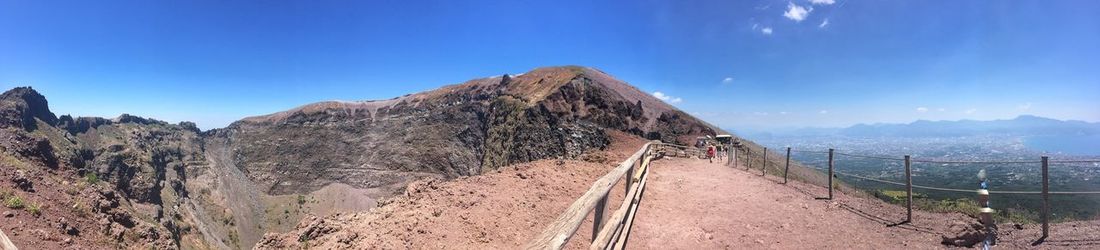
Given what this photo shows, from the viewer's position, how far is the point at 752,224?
8.66 m

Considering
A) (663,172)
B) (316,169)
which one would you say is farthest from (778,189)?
(316,169)

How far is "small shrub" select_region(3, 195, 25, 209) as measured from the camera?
42.4 feet

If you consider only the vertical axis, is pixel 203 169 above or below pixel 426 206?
below

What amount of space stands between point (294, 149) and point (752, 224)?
4565 inches

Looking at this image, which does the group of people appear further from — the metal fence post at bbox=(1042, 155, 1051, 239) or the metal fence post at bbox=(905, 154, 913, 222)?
the metal fence post at bbox=(1042, 155, 1051, 239)

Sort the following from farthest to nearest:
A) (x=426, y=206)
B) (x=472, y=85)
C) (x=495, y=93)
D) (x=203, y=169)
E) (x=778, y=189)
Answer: (x=203, y=169) < (x=472, y=85) < (x=495, y=93) < (x=778, y=189) < (x=426, y=206)

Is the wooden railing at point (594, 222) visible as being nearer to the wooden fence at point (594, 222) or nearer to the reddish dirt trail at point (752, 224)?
the wooden fence at point (594, 222)

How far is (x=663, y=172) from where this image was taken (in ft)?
52.2

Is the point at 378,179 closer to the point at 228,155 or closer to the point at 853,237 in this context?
the point at 228,155

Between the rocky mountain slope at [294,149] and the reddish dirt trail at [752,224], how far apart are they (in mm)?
18765

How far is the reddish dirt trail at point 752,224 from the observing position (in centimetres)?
755

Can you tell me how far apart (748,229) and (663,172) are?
298 inches

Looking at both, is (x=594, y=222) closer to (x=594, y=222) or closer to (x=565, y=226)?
(x=594, y=222)

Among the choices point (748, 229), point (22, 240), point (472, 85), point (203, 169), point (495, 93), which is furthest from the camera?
point (203, 169)
